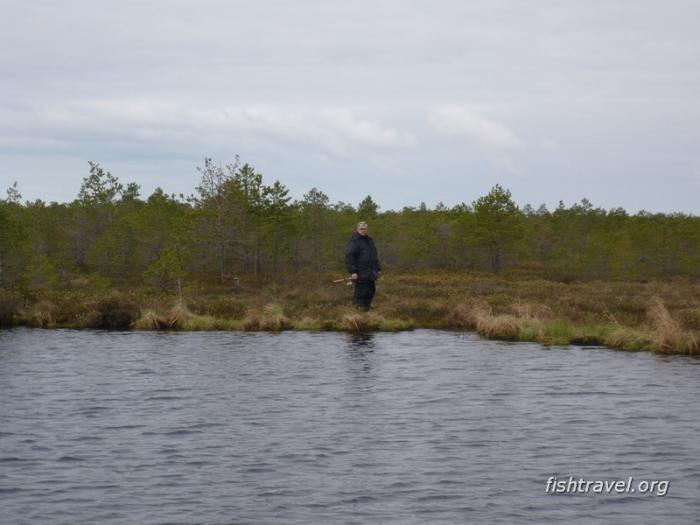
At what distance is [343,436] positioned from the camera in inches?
498

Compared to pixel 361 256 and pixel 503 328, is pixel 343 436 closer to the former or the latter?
pixel 361 256

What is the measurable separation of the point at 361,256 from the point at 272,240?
32.4 m

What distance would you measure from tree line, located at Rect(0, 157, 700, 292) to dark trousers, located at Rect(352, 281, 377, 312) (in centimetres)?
1356

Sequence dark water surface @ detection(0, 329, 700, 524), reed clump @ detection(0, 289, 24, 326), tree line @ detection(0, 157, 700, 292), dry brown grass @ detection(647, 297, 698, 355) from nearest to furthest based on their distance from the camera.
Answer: dark water surface @ detection(0, 329, 700, 524)
dry brown grass @ detection(647, 297, 698, 355)
reed clump @ detection(0, 289, 24, 326)
tree line @ detection(0, 157, 700, 292)

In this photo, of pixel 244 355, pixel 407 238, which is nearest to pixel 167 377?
pixel 244 355

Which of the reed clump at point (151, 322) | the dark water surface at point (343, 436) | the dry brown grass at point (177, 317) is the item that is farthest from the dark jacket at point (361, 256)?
the reed clump at point (151, 322)

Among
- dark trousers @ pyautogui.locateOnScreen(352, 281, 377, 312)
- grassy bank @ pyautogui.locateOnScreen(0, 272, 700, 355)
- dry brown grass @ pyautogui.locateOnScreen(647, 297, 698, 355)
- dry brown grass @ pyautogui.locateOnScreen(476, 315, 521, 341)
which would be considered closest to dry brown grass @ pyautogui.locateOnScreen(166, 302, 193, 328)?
grassy bank @ pyautogui.locateOnScreen(0, 272, 700, 355)

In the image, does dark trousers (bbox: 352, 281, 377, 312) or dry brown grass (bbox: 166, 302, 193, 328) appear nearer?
dark trousers (bbox: 352, 281, 377, 312)

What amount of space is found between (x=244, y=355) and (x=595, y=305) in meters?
14.4

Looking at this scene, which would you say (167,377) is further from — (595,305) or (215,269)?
(215,269)

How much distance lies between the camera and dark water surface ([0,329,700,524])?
31.0 feet

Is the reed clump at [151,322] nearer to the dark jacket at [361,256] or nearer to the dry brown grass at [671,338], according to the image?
the dark jacket at [361,256]

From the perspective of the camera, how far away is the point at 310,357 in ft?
68.3

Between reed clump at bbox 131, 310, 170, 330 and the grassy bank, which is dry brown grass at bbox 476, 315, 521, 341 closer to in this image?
the grassy bank
